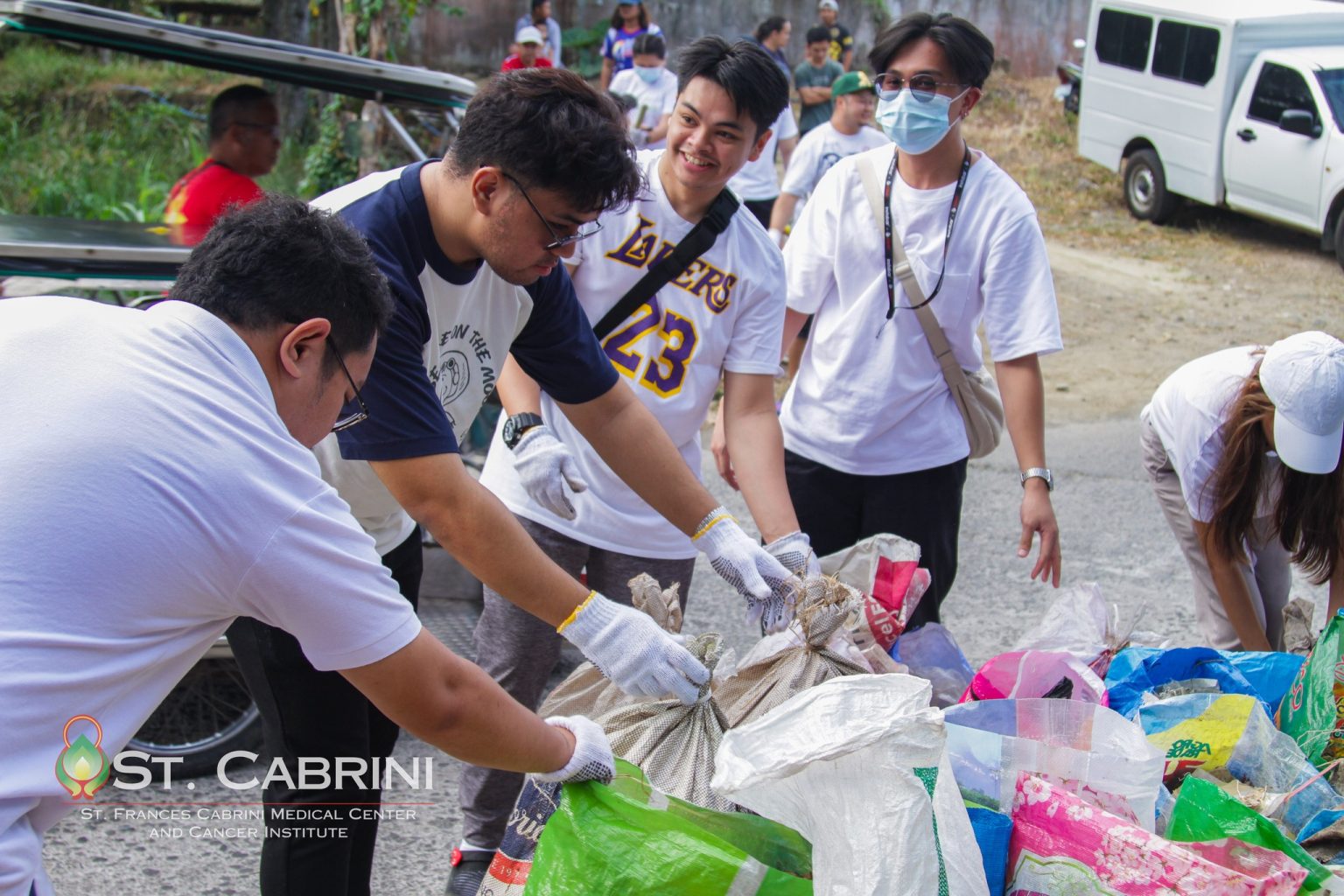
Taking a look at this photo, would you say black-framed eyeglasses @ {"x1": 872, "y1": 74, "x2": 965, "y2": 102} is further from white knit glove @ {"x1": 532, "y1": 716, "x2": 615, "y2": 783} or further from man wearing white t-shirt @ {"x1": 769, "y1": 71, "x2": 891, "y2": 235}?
man wearing white t-shirt @ {"x1": 769, "y1": 71, "x2": 891, "y2": 235}

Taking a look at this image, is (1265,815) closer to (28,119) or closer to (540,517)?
(540,517)

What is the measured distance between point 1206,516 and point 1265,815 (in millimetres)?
948

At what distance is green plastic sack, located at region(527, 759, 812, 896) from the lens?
5.16 feet

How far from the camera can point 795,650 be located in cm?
212

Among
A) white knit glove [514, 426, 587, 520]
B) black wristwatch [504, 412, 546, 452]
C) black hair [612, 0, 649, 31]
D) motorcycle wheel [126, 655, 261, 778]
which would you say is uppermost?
black hair [612, 0, 649, 31]

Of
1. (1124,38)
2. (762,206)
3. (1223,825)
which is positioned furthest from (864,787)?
(1124,38)

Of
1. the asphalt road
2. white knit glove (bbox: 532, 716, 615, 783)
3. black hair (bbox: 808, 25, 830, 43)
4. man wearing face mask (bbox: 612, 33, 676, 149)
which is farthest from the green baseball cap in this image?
white knit glove (bbox: 532, 716, 615, 783)

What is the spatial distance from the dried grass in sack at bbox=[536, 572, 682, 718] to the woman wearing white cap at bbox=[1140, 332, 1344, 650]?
4.28 ft

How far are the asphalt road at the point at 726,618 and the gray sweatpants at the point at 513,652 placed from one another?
15.0 inches

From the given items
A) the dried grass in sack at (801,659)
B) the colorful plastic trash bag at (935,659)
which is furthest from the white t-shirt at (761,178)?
the dried grass in sack at (801,659)

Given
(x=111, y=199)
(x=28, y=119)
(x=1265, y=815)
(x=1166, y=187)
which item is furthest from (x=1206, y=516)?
(x=28, y=119)

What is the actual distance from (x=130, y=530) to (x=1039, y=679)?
64.1 inches

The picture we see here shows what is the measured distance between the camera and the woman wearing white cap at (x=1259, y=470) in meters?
2.44

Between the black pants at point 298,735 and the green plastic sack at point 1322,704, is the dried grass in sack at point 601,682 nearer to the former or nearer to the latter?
the black pants at point 298,735
